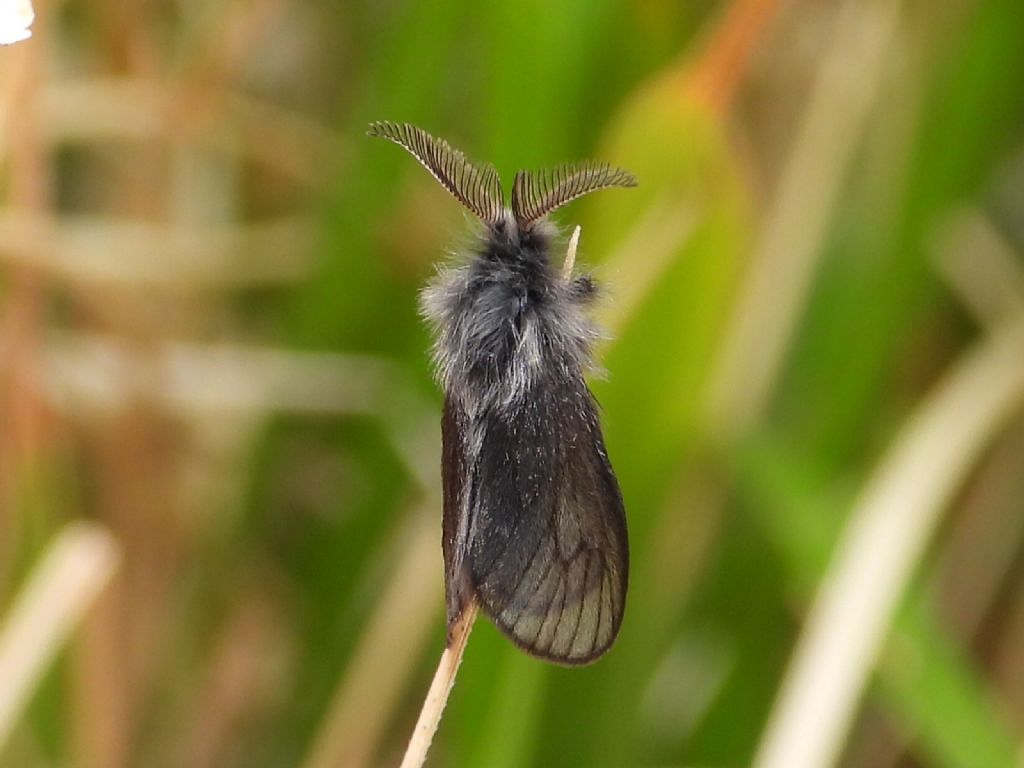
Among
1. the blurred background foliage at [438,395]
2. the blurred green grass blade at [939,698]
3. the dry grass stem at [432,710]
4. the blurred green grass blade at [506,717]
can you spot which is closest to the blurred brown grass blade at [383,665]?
the blurred background foliage at [438,395]

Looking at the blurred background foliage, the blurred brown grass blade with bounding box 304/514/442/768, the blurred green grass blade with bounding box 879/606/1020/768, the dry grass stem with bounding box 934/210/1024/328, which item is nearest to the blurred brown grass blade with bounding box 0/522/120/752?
the blurred background foliage

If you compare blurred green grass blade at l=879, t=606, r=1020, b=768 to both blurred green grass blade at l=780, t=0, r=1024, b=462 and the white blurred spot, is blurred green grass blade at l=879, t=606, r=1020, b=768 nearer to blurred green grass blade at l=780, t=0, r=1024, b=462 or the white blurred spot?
blurred green grass blade at l=780, t=0, r=1024, b=462

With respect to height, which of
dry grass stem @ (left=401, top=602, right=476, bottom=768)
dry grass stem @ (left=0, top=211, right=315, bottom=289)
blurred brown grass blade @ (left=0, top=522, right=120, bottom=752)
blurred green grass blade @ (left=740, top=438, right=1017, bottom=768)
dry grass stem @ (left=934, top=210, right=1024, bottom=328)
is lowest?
dry grass stem @ (left=401, top=602, right=476, bottom=768)

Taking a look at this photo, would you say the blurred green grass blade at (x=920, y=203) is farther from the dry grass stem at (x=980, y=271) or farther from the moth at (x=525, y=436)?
the moth at (x=525, y=436)

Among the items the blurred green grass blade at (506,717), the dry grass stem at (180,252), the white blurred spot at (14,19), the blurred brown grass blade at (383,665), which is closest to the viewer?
the white blurred spot at (14,19)

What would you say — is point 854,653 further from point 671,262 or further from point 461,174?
point 461,174

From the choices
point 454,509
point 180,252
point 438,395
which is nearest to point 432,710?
point 454,509

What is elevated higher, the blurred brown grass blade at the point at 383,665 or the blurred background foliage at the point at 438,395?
the blurred background foliage at the point at 438,395

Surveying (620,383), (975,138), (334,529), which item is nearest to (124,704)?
(334,529)
